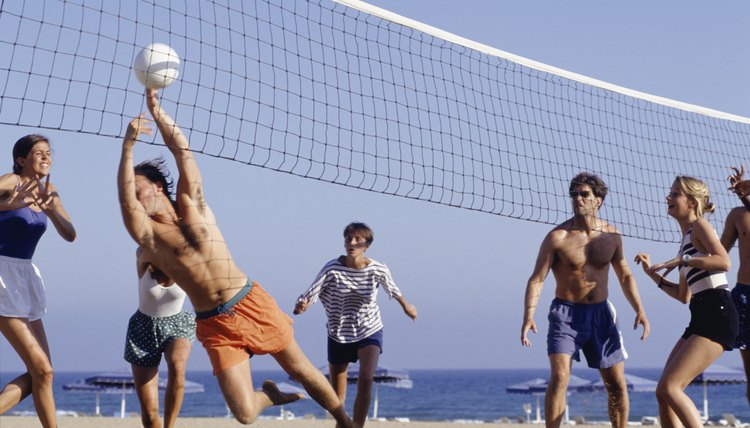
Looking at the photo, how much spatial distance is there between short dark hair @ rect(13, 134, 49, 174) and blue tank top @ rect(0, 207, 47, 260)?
1.04ft

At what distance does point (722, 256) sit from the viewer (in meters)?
7.27

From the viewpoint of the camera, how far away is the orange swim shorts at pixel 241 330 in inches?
267

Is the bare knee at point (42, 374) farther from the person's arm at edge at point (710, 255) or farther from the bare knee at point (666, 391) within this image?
the person's arm at edge at point (710, 255)

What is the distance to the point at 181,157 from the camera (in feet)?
22.4

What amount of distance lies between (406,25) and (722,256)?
3666mm

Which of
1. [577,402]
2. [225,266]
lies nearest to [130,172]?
[225,266]

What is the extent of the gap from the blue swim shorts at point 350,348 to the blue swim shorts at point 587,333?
1.49m

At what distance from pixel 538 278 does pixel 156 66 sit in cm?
329

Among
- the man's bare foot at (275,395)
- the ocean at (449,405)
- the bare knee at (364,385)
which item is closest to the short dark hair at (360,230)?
the bare knee at (364,385)

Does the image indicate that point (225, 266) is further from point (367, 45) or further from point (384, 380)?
point (384, 380)

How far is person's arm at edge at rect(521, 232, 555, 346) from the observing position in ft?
27.6

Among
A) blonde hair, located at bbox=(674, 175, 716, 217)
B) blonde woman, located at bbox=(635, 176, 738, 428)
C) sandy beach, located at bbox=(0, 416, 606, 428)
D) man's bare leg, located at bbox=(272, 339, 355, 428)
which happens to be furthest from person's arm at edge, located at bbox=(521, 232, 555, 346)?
sandy beach, located at bbox=(0, 416, 606, 428)

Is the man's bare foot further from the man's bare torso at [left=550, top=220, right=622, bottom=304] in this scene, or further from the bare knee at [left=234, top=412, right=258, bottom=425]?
the man's bare torso at [left=550, top=220, right=622, bottom=304]

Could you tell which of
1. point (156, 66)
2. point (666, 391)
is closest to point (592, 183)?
point (666, 391)
